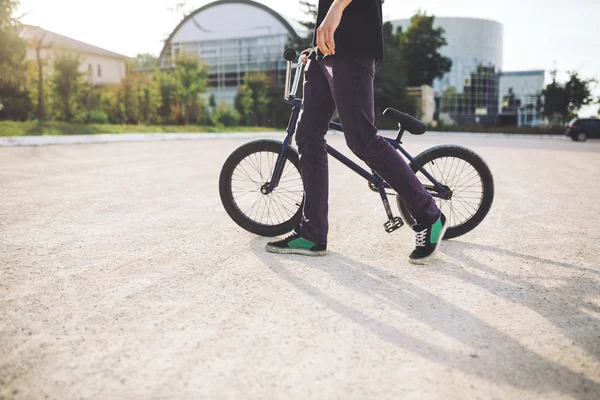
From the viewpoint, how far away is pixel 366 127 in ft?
10.5

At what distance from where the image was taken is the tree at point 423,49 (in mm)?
57250

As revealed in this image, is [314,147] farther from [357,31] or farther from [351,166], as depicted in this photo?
[357,31]

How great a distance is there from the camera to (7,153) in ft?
37.4

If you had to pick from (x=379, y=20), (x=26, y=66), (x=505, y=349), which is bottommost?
(x=505, y=349)

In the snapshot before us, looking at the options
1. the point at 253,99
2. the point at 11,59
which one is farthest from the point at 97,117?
the point at 253,99

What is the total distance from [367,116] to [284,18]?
1690 inches

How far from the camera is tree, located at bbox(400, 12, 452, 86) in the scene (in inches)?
2254

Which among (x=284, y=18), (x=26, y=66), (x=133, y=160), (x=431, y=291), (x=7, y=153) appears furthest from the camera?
(x=284, y=18)

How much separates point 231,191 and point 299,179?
544mm

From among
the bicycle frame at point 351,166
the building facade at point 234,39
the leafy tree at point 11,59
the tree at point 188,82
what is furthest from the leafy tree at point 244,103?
the bicycle frame at point 351,166

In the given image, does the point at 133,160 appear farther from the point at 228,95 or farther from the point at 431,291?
the point at 228,95

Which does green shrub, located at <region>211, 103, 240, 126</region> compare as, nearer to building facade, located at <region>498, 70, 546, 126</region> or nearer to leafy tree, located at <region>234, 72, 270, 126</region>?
leafy tree, located at <region>234, 72, 270, 126</region>

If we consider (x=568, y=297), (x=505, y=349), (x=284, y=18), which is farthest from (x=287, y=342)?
(x=284, y=18)

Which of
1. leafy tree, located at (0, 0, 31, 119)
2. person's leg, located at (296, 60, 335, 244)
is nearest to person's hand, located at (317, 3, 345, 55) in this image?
person's leg, located at (296, 60, 335, 244)
